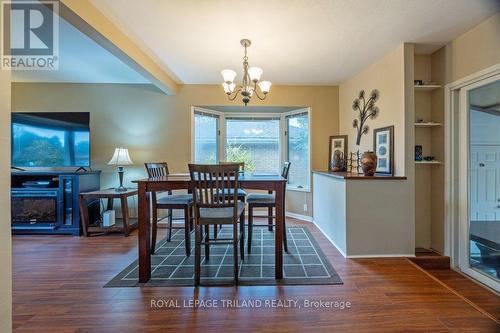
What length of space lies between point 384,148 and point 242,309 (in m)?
2.45

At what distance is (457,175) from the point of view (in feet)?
8.75

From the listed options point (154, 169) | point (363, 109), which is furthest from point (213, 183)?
point (363, 109)

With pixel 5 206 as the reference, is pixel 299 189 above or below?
below

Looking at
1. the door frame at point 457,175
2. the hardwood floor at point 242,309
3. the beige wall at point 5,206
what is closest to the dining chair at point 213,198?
the hardwood floor at point 242,309

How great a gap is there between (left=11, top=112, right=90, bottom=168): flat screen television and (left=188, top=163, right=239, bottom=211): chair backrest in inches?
107

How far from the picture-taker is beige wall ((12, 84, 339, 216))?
13.3ft

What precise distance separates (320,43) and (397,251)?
248 cm

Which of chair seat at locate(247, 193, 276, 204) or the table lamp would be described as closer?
chair seat at locate(247, 193, 276, 204)

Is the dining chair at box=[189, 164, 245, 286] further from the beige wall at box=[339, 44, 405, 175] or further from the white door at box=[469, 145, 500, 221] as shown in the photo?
the white door at box=[469, 145, 500, 221]

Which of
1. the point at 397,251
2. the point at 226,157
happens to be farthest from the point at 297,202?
the point at 397,251

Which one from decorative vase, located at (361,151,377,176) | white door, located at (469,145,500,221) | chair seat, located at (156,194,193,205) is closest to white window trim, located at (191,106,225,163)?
chair seat, located at (156,194,193,205)

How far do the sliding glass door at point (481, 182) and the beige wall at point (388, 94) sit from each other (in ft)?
2.03

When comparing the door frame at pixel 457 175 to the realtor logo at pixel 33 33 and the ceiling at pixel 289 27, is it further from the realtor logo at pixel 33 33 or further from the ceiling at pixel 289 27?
the realtor logo at pixel 33 33

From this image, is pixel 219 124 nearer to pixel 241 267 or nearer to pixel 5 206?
pixel 241 267
